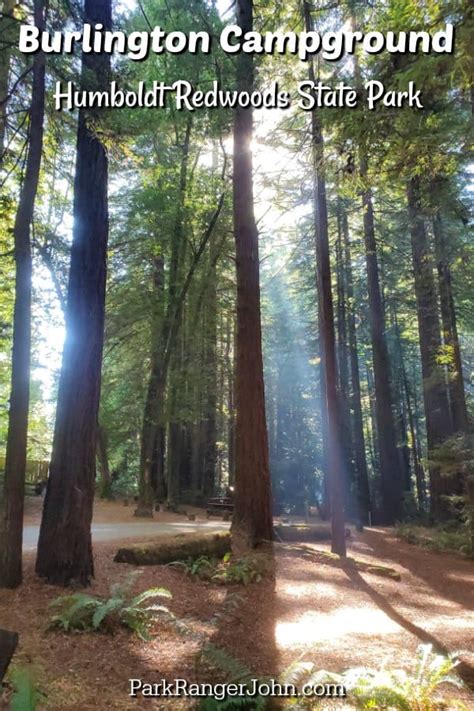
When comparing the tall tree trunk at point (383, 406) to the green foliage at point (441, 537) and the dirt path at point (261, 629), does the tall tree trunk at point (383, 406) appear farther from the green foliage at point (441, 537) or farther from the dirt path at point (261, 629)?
the dirt path at point (261, 629)

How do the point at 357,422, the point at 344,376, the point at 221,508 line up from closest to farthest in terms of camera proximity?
the point at 221,508
the point at 357,422
the point at 344,376

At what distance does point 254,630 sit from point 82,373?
387 cm

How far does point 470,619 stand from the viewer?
6.52 m

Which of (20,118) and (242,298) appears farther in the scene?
(242,298)

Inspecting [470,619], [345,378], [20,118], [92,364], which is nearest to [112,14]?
[20,118]

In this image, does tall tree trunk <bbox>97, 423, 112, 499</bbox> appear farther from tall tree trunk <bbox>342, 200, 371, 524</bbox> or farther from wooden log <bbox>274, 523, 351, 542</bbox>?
tall tree trunk <bbox>342, 200, 371, 524</bbox>

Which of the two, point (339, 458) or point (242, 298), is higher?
point (242, 298)

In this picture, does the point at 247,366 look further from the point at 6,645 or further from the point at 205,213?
the point at 205,213

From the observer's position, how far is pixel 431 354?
616 inches

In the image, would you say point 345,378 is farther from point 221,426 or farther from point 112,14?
point 112,14

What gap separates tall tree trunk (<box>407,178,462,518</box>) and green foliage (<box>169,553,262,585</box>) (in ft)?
29.8

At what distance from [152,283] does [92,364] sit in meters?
13.9

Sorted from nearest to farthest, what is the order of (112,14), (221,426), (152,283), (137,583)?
(137,583), (112,14), (152,283), (221,426)

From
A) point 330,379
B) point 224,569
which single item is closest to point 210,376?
point 330,379
